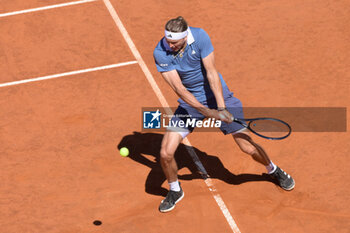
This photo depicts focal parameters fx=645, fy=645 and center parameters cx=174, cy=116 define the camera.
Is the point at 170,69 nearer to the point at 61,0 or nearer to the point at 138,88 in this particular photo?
the point at 138,88

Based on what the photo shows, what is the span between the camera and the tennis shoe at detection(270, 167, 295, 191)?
32.8 ft

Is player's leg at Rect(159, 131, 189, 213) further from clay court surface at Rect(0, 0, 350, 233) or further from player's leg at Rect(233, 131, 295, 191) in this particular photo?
player's leg at Rect(233, 131, 295, 191)

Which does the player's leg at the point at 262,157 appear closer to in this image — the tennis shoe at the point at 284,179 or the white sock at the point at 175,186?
the tennis shoe at the point at 284,179

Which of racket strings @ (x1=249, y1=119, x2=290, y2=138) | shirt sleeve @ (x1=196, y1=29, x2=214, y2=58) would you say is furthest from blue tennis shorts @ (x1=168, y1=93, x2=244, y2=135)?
shirt sleeve @ (x1=196, y1=29, x2=214, y2=58)

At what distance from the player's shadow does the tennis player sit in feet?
1.69

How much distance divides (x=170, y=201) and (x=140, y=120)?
221 centimetres

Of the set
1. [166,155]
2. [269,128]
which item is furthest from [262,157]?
[166,155]

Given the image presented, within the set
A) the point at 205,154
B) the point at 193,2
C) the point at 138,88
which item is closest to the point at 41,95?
the point at 138,88

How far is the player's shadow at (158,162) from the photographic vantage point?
1036 cm

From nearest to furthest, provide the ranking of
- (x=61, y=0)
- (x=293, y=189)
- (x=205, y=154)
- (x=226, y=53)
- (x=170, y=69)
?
(x=170, y=69) → (x=293, y=189) → (x=205, y=154) → (x=226, y=53) → (x=61, y=0)

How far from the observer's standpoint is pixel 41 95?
1221 centimetres

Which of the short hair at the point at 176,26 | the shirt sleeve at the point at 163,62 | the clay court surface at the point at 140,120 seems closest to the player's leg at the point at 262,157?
the clay court surface at the point at 140,120

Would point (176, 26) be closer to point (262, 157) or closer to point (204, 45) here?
point (204, 45)

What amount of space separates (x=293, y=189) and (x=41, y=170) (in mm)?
4113
